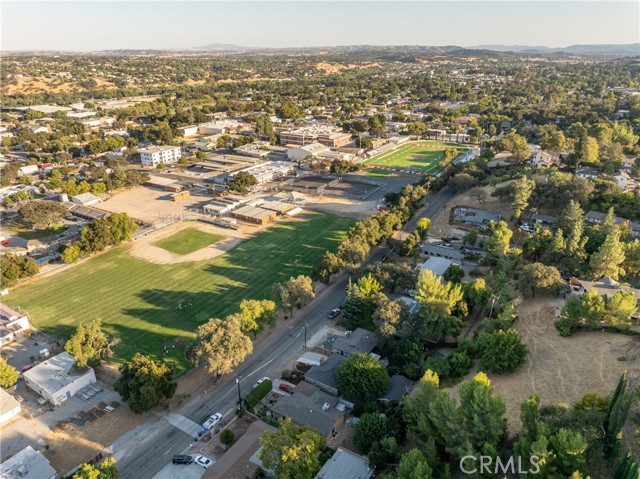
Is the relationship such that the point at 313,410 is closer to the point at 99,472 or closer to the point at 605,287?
the point at 99,472

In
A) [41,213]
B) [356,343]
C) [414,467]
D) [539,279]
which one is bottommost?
[356,343]

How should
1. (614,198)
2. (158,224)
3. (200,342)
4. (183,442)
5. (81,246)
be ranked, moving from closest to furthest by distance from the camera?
(183,442)
(200,342)
(81,246)
(614,198)
(158,224)

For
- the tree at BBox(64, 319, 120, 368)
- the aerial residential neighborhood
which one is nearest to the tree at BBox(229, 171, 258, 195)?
the aerial residential neighborhood

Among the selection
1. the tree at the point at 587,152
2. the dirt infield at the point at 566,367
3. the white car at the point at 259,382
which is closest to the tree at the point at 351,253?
the white car at the point at 259,382

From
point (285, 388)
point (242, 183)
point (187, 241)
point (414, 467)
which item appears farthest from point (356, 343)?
point (242, 183)

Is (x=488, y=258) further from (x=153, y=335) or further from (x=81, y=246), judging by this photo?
(x=81, y=246)

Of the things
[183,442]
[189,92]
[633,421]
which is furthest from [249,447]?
[189,92]
